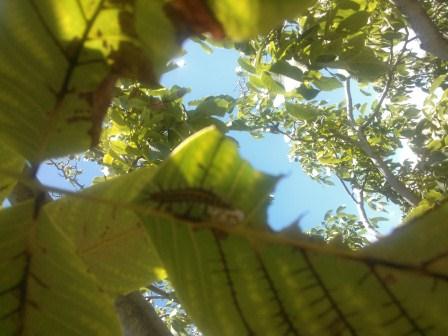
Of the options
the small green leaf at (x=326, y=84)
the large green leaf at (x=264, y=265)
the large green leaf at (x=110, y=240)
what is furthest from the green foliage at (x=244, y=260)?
the small green leaf at (x=326, y=84)

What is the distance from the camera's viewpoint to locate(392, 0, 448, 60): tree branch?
174 centimetres

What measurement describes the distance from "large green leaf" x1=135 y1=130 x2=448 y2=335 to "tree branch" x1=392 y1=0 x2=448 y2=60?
155 centimetres

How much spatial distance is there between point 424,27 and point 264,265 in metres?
1.59

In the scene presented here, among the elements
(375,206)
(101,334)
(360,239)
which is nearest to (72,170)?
(360,239)

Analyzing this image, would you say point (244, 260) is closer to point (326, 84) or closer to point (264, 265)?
point (264, 265)

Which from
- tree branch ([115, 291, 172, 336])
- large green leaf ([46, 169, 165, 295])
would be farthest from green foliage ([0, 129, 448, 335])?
tree branch ([115, 291, 172, 336])

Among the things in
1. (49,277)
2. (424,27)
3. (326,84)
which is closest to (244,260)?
(49,277)

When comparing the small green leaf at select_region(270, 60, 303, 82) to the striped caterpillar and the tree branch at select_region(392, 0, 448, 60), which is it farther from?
the striped caterpillar

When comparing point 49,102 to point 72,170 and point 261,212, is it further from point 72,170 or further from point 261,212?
point 72,170

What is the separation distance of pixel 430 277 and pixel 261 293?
12cm

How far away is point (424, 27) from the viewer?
69.4 inches

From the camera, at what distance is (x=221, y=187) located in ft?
1.26

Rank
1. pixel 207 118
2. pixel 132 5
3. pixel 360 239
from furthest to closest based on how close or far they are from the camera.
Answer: pixel 360 239
pixel 207 118
pixel 132 5

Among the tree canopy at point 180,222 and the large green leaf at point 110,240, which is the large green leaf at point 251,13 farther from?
the large green leaf at point 110,240
